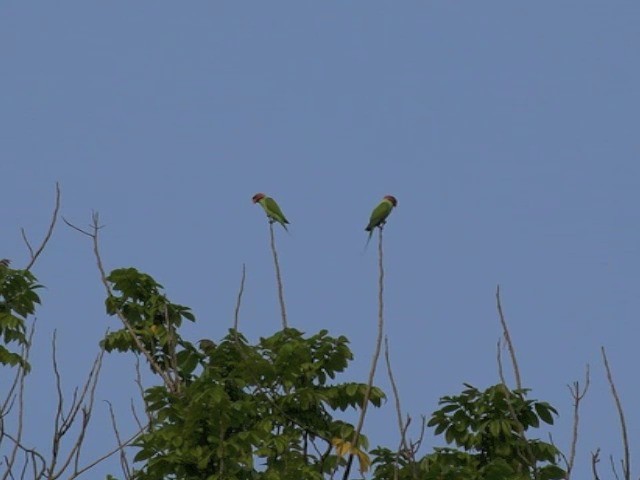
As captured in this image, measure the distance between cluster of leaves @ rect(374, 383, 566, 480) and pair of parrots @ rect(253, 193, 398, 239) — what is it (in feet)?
11.8

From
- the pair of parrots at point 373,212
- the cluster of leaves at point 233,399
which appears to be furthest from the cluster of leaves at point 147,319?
the pair of parrots at point 373,212

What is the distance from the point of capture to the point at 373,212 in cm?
1449

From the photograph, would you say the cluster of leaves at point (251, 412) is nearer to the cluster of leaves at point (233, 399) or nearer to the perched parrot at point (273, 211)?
the cluster of leaves at point (233, 399)

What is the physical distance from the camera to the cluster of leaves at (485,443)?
983cm

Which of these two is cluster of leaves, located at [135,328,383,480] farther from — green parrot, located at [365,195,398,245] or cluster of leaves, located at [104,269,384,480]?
green parrot, located at [365,195,398,245]

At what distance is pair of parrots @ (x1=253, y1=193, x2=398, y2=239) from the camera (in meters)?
14.4

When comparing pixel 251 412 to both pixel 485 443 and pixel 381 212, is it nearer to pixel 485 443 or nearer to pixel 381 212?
pixel 485 443

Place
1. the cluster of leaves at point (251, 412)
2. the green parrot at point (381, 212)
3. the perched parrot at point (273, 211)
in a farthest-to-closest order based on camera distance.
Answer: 1. the perched parrot at point (273, 211)
2. the green parrot at point (381, 212)
3. the cluster of leaves at point (251, 412)

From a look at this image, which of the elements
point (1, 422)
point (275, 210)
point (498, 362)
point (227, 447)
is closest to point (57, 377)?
point (1, 422)

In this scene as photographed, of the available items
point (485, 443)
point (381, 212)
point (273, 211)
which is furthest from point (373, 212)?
point (485, 443)

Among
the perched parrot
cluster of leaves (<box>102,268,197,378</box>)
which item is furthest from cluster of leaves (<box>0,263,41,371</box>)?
the perched parrot

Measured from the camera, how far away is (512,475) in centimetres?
970

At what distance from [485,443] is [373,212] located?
173 inches

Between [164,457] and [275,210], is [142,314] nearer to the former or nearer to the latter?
[164,457]
